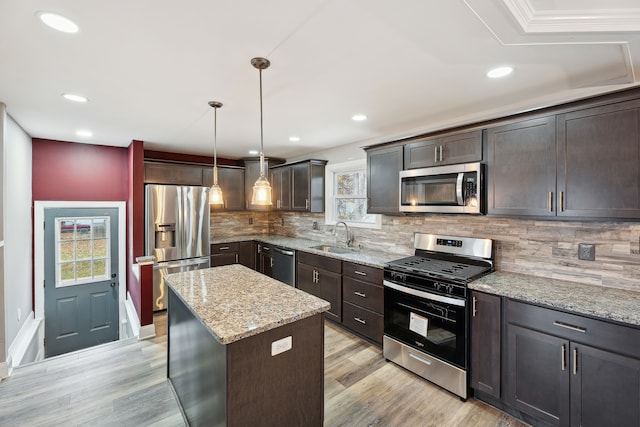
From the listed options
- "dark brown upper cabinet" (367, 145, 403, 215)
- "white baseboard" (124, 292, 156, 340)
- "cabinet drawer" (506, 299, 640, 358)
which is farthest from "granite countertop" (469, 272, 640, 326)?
"white baseboard" (124, 292, 156, 340)

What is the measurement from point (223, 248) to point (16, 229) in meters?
2.40

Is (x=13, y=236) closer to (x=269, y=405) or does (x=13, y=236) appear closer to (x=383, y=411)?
(x=269, y=405)

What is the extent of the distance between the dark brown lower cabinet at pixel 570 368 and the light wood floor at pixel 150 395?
31cm

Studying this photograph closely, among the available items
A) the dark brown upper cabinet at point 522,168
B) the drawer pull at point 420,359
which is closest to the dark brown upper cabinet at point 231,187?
the drawer pull at point 420,359

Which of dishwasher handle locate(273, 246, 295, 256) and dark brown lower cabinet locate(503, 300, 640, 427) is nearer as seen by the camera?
dark brown lower cabinet locate(503, 300, 640, 427)

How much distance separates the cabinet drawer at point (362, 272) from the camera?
9.78ft

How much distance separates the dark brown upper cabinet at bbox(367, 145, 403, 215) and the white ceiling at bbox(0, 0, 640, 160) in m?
0.45

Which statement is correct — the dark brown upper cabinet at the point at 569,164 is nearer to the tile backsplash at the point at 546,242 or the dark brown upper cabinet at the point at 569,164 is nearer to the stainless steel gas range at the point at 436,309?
the tile backsplash at the point at 546,242

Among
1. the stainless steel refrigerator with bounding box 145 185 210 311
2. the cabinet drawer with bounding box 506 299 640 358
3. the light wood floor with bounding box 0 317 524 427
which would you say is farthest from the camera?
the stainless steel refrigerator with bounding box 145 185 210 311

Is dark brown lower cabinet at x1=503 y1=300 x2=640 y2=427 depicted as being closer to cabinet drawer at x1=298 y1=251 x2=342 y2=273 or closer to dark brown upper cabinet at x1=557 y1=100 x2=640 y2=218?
dark brown upper cabinet at x1=557 y1=100 x2=640 y2=218

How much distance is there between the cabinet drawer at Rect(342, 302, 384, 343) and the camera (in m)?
3.00

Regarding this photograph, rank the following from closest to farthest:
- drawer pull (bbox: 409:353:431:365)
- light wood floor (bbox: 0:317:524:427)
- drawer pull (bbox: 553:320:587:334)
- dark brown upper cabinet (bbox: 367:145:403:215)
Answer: drawer pull (bbox: 553:320:587:334), light wood floor (bbox: 0:317:524:427), drawer pull (bbox: 409:353:431:365), dark brown upper cabinet (bbox: 367:145:403:215)

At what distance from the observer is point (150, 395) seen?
2320mm

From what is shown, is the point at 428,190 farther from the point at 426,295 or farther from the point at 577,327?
the point at 577,327
